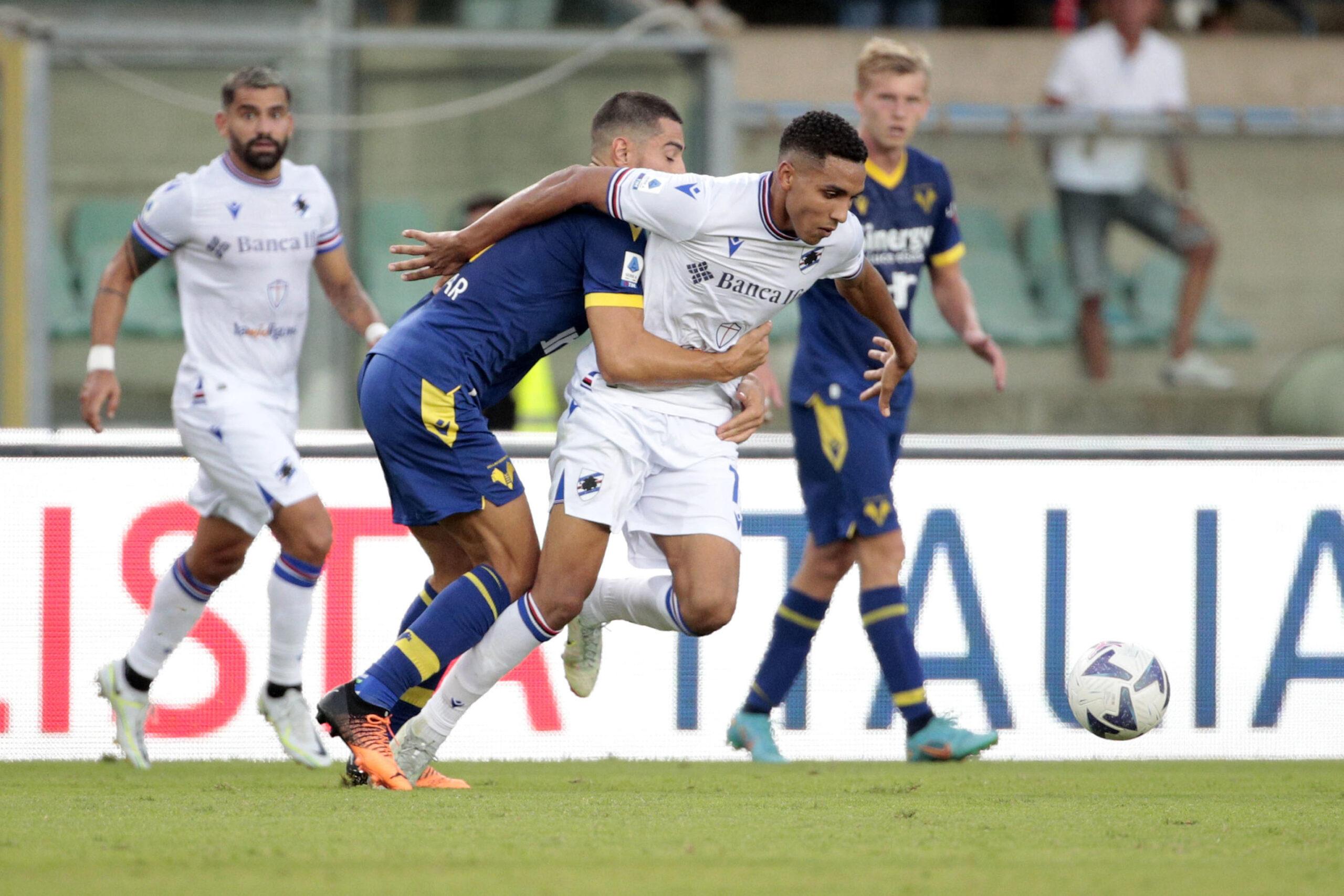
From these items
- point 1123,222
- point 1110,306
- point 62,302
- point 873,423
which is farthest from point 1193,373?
point 62,302

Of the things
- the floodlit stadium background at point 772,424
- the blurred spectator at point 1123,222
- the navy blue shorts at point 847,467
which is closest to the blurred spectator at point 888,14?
the floodlit stadium background at point 772,424

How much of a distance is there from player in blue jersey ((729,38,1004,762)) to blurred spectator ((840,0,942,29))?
229 inches

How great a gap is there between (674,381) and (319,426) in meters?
4.21

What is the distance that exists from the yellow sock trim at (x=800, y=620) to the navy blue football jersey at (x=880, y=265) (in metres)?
0.71

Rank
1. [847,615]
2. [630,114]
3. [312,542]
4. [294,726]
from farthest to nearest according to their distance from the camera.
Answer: [847,615], [294,726], [312,542], [630,114]

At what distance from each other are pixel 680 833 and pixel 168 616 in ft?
7.93

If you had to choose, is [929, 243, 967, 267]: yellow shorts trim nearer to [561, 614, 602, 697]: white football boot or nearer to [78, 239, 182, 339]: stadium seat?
[561, 614, 602, 697]: white football boot

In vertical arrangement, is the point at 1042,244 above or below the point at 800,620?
above

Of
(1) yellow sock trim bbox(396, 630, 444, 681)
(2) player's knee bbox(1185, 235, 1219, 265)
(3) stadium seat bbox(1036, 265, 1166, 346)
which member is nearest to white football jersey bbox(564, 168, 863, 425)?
(1) yellow sock trim bbox(396, 630, 444, 681)

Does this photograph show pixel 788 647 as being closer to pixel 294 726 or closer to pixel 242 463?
pixel 294 726

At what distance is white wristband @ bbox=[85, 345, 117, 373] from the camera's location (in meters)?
5.71

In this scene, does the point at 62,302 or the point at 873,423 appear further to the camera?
the point at 62,302

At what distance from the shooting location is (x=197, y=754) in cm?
607

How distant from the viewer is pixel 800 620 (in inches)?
233
